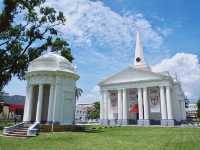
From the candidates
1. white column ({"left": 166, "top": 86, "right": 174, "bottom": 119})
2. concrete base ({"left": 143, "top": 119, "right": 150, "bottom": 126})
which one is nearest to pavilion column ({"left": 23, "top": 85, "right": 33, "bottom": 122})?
concrete base ({"left": 143, "top": 119, "right": 150, "bottom": 126})

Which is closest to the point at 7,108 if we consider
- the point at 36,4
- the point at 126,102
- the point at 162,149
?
the point at 126,102

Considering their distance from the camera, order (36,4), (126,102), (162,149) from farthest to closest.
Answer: (126,102) → (36,4) → (162,149)

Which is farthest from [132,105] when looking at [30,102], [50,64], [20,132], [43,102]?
[20,132]

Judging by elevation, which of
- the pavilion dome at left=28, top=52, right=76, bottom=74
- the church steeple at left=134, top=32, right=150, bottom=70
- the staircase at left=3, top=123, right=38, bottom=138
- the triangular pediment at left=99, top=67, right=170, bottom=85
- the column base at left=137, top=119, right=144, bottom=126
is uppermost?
the church steeple at left=134, top=32, right=150, bottom=70

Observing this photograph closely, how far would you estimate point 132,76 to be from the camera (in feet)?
179

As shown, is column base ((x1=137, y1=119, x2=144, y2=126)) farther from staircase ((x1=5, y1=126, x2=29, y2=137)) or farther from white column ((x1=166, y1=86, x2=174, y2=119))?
staircase ((x1=5, y1=126, x2=29, y2=137))

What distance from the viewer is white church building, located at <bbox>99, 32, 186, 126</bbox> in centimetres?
4998

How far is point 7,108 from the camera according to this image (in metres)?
80.3

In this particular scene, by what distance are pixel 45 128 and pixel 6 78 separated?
10.3m

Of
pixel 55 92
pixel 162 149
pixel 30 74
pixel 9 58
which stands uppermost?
pixel 9 58

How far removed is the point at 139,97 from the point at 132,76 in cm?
556

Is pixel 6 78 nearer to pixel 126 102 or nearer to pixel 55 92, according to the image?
pixel 55 92

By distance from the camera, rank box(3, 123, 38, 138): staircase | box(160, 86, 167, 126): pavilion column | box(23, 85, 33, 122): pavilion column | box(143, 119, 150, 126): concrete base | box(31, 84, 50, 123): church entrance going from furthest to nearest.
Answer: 1. box(143, 119, 150, 126): concrete base
2. box(160, 86, 167, 126): pavilion column
3. box(31, 84, 50, 123): church entrance
4. box(23, 85, 33, 122): pavilion column
5. box(3, 123, 38, 138): staircase

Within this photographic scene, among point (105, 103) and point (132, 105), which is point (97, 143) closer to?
point (132, 105)
